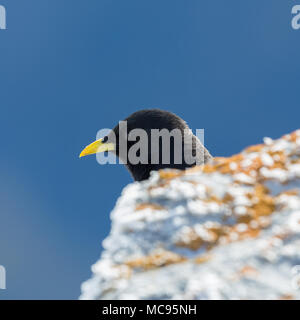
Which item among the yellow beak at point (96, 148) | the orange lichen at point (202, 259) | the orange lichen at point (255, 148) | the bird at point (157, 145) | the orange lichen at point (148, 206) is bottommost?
the orange lichen at point (202, 259)

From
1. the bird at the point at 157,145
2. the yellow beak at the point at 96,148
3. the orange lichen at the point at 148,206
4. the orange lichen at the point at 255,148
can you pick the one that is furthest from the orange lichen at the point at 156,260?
the yellow beak at the point at 96,148

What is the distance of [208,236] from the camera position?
3605mm

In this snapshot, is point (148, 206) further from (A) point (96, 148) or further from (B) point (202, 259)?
(A) point (96, 148)

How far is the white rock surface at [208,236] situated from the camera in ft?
10.6

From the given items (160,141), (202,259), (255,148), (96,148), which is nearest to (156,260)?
(202,259)

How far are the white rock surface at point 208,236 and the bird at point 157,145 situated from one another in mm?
4210

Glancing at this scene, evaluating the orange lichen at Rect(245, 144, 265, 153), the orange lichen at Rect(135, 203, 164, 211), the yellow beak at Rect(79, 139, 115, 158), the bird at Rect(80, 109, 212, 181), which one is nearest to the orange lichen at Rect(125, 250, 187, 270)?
the orange lichen at Rect(135, 203, 164, 211)

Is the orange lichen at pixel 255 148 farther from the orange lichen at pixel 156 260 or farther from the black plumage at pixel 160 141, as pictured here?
the black plumage at pixel 160 141

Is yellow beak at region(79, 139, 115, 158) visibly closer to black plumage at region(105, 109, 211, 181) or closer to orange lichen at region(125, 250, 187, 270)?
black plumage at region(105, 109, 211, 181)

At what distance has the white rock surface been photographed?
10.6 ft

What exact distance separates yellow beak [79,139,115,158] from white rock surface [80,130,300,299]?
680 centimetres

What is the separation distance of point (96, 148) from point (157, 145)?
2569 mm

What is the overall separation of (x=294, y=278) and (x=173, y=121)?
6104 mm

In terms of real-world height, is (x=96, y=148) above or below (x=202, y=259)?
above
